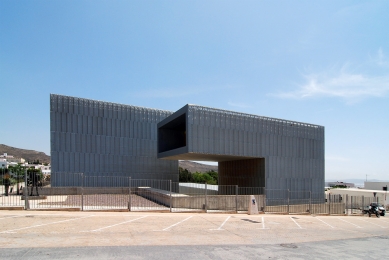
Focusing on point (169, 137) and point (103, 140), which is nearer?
point (103, 140)

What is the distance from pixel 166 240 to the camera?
441 inches

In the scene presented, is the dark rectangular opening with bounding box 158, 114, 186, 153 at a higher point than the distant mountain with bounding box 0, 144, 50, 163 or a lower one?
higher

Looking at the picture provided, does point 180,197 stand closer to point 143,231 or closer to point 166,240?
point 143,231

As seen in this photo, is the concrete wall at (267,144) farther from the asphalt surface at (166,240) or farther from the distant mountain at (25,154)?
the distant mountain at (25,154)

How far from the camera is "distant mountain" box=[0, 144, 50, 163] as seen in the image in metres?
168

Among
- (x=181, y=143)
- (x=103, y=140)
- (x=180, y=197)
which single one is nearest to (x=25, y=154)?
(x=103, y=140)

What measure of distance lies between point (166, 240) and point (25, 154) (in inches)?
7665

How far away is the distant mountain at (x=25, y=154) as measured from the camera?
168262mm

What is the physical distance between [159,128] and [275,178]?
1506cm

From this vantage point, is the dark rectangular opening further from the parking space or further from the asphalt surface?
the asphalt surface

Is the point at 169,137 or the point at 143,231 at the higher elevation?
the point at 169,137

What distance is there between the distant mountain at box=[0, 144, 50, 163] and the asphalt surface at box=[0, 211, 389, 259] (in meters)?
174

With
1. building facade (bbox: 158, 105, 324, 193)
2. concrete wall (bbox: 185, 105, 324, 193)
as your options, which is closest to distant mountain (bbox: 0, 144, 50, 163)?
building facade (bbox: 158, 105, 324, 193)

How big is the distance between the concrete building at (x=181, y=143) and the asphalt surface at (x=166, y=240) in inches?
519
